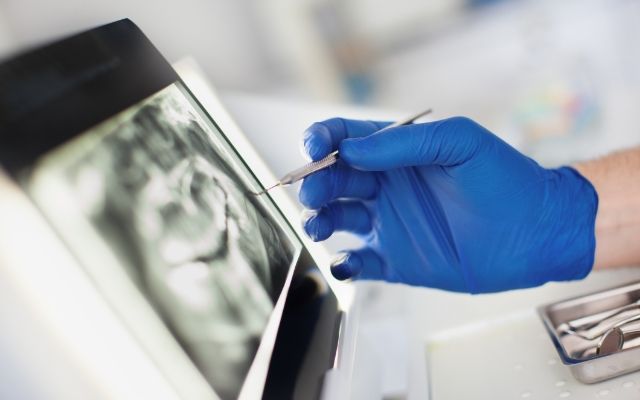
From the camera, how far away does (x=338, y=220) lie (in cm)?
99

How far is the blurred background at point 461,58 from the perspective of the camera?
→ 8.84 feet

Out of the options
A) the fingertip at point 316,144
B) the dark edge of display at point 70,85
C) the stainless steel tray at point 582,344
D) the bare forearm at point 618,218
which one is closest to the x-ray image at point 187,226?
the dark edge of display at point 70,85

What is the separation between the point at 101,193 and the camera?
48 centimetres

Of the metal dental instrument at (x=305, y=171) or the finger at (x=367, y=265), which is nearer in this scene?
the metal dental instrument at (x=305, y=171)

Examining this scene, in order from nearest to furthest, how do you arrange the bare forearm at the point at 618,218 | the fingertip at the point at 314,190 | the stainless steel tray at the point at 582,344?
the stainless steel tray at the point at 582,344 < the fingertip at the point at 314,190 < the bare forearm at the point at 618,218

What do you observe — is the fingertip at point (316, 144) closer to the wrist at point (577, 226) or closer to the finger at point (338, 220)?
the finger at point (338, 220)

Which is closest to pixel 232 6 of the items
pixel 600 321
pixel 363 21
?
pixel 363 21

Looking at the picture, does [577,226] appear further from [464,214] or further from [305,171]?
[305,171]

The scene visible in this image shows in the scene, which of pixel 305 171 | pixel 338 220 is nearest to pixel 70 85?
pixel 305 171

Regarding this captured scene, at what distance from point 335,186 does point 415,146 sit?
0.16m

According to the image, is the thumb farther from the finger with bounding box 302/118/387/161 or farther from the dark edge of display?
the dark edge of display

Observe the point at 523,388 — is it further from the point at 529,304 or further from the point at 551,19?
the point at 551,19

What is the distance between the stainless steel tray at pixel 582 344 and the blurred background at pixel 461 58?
1629 mm

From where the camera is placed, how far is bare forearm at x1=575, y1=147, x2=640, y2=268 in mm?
976
